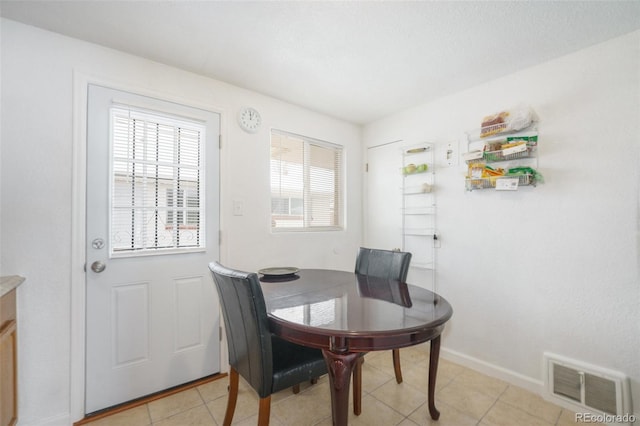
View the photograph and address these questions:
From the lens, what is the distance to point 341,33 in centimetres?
169

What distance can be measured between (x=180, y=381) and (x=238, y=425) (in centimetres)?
67

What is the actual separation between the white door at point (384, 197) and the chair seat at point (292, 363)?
1764mm

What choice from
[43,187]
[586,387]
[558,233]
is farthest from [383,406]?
[43,187]

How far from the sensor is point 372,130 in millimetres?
3252

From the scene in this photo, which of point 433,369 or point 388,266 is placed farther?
point 388,266

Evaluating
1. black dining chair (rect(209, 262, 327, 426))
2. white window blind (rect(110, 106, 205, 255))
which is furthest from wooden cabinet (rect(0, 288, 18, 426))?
black dining chair (rect(209, 262, 327, 426))

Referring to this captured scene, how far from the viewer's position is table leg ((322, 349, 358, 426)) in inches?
44.6

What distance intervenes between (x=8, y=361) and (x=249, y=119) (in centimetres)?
209

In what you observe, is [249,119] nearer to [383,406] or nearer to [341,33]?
[341,33]

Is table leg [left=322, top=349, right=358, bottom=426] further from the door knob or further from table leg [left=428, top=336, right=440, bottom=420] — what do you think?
the door knob

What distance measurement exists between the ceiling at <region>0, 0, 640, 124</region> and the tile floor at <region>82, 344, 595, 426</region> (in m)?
2.36

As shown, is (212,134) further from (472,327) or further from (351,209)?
(472,327)

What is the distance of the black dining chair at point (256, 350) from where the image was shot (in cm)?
121

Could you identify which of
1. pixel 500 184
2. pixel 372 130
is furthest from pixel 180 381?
pixel 372 130
